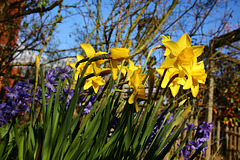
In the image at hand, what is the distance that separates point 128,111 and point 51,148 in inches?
15.3

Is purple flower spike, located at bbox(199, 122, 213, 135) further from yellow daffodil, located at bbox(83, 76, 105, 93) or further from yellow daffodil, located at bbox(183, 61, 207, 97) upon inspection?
yellow daffodil, located at bbox(83, 76, 105, 93)

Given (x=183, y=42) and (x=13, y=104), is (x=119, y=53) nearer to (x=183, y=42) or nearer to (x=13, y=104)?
(x=183, y=42)

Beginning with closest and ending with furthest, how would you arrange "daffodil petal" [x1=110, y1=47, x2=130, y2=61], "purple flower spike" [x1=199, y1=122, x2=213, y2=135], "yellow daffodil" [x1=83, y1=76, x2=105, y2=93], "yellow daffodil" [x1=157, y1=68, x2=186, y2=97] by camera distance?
1. "daffodil petal" [x1=110, y1=47, x2=130, y2=61]
2. "yellow daffodil" [x1=157, y1=68, x2=186, y2=97]
3. "yellow daffodil" [x1=83, y1=76, x2=105, y2=93]
4. "purple flower spike" [x1=199, y1=122, x2=213, y2=135]

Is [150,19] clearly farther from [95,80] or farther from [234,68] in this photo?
[234,68]

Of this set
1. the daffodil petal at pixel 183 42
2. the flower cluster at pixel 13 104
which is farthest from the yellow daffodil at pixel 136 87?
the flower cluster at pixel 13 104

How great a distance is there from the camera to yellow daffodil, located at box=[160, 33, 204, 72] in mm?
819

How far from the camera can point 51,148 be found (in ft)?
2.98

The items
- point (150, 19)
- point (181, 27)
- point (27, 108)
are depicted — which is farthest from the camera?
point (181, 27)

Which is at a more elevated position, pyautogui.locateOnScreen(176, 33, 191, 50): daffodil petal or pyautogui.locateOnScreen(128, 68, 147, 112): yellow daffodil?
pyautogui.locateOnScreen(176, 33, 191, 50): daffodil petal

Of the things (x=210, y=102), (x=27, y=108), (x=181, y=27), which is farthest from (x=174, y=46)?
(x=210, y=102)

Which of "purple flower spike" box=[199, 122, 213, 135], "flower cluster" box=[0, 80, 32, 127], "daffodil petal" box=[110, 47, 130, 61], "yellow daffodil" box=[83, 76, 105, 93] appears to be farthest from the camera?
"purple flower spike" box=[199, 122, 213, 135]

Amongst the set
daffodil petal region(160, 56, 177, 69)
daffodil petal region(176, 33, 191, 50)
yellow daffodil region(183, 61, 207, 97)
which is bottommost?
yellow daffodil region(183, 61, 207, 97)

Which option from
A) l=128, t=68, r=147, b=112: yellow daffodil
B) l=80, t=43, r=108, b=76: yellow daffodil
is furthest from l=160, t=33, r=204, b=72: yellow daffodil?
l=80, t=43, r=108, b=76: yellow daffodil

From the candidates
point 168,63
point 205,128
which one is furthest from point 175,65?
point 205,128
